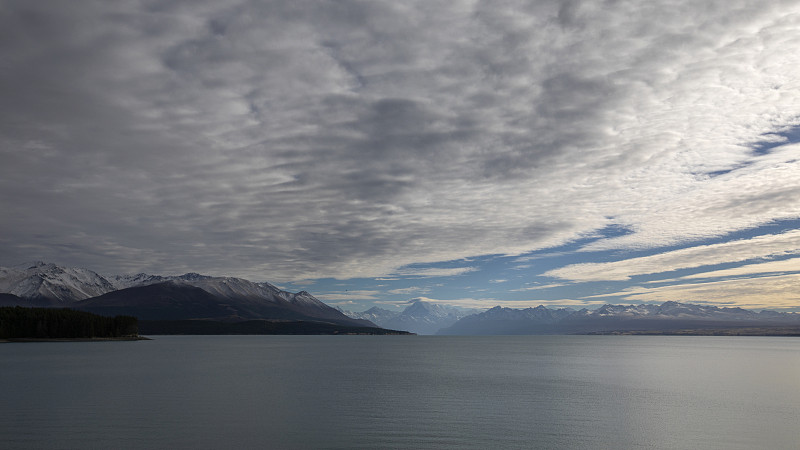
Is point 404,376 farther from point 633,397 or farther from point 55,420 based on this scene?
point 55,420

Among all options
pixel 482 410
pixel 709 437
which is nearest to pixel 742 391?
pixel 709 437

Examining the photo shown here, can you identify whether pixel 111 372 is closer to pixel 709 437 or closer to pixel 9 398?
pixel 9 398

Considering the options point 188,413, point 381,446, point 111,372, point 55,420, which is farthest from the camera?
point 111,372

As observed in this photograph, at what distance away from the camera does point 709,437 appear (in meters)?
43.2

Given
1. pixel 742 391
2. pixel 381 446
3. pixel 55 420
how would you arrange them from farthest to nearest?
pixel 742 391, pixel 55 420, pixel 381 446

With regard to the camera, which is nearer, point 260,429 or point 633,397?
point 260,429

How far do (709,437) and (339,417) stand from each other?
110 feet

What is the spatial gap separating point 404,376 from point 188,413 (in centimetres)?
5048

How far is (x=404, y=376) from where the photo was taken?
96.1 meters

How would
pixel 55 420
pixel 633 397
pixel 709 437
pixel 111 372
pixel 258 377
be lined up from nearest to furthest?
pixel 709 437 < pixel 55 420 < pixel 633 397 < pixel 258 377 < pixel 111 372

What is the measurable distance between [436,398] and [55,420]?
40.9m

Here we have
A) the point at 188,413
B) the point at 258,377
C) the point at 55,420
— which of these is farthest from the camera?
the point at 258,377

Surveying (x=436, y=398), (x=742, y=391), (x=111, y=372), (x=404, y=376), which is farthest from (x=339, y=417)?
(x=111, y=372)

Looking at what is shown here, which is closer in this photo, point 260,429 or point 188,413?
point 260,429
